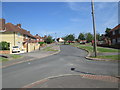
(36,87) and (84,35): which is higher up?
(84,35)

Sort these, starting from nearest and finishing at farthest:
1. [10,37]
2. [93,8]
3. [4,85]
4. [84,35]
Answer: [4,85]
[93,8]
[10,37]
[84,35]

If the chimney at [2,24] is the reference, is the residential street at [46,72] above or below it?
below

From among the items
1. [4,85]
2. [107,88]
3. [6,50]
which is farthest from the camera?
[6,50]

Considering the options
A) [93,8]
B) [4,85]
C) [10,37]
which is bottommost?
[4,85]

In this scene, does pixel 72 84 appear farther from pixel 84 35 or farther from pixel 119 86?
pixel 84 35

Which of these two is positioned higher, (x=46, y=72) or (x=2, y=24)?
(x=2, y=24)

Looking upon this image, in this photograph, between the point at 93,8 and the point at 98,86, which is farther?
the point at 93,8

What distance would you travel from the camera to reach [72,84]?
549 centimetres

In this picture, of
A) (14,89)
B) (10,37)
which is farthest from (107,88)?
(10,37)

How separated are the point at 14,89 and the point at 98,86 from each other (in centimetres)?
392

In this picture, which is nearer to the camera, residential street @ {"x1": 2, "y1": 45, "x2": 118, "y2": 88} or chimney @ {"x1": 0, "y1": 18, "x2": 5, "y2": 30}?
residential street @ {"x1": 2, "y1": 45, "x2": 118, "y2": 88}

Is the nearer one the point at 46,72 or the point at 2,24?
the point at 46,72

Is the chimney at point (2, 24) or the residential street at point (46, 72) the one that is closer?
the residential street at point (46, 72)

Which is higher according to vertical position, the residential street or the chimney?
the chimney
